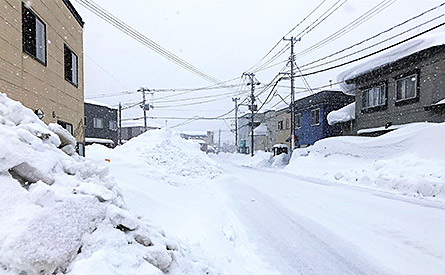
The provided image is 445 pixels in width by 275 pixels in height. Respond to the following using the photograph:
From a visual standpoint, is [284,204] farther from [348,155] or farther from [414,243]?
[348,155]

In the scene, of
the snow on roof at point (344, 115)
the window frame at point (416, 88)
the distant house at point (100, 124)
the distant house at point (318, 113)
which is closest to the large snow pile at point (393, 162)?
the window frame at point (416, 88)

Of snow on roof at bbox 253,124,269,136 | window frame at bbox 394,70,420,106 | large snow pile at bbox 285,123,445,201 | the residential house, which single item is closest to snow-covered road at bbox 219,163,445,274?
large snow pile at bbox 285,123,445,201

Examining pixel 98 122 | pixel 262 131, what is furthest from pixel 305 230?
pixel 262 131

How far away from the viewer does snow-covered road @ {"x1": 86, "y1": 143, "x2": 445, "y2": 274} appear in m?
4.05

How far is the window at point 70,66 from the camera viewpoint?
1052cm

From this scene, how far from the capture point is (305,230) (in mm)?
5730

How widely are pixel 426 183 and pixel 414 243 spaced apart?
5056 mm

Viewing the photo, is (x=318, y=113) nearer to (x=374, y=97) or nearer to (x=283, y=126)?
(x=374, y=97)

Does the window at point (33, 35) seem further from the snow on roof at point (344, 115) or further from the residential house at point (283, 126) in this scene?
the residential house at point (283, 126)

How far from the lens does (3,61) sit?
599cm

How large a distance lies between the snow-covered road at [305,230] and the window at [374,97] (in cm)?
1125

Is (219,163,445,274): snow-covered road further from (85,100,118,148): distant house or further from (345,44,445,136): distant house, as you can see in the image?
(85,100,118,148): distant house

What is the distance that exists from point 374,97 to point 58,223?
20565mm

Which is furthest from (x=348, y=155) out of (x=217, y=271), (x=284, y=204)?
(x=217, y=271)
